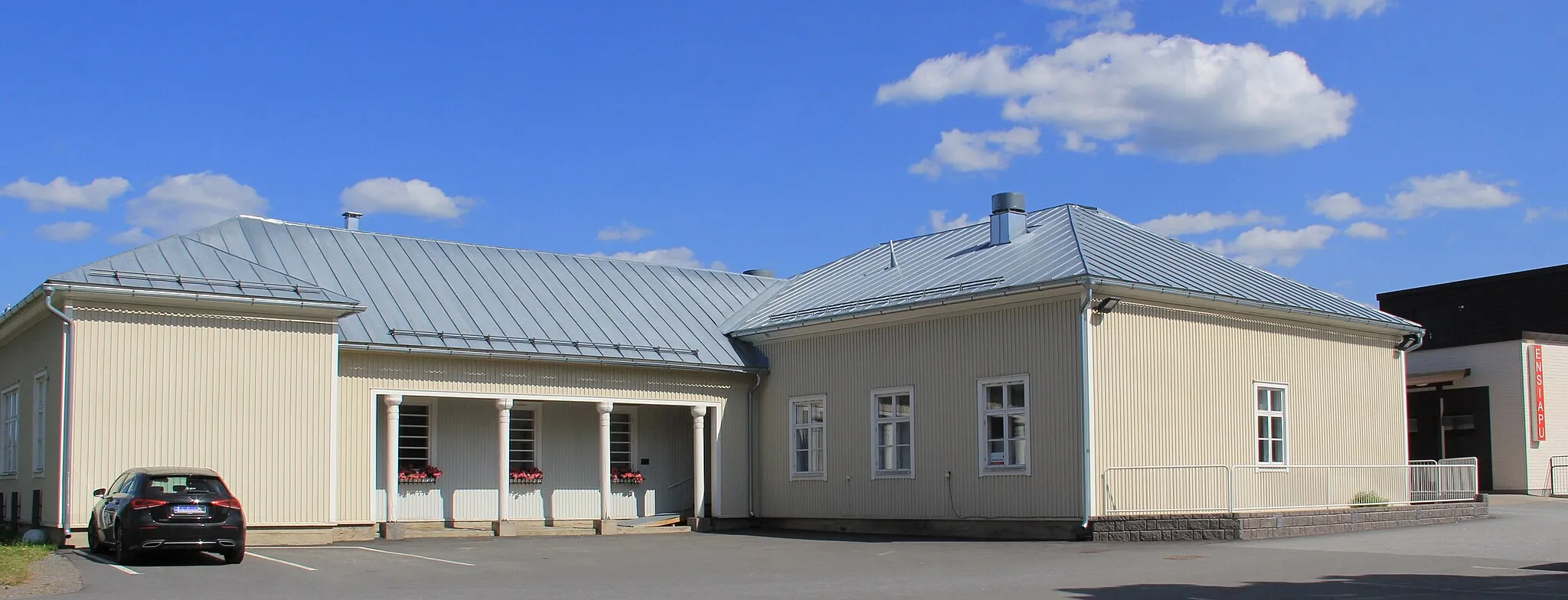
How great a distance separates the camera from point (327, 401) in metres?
20.8

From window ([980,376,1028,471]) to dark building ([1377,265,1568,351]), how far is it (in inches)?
796

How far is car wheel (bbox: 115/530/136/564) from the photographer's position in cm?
1620

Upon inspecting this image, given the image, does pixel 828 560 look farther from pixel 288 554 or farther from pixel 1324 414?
pixel 1324 414

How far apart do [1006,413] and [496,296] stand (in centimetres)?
951

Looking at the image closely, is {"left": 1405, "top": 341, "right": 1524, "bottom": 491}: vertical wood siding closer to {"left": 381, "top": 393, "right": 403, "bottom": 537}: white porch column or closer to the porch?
the porch

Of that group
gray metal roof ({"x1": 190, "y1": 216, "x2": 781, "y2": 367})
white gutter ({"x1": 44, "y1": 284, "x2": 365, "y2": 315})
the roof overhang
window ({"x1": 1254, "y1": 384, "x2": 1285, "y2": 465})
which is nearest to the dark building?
the roof overhang

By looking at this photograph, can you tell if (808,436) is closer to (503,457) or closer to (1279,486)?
→ (503,457)

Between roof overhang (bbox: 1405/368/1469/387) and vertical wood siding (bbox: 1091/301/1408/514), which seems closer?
vertical wood siding (bbox: 1091/301/1408/514)

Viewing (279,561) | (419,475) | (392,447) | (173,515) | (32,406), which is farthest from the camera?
(419,475)

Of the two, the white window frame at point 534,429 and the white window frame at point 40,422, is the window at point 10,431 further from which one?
the white window frame at point 534,429

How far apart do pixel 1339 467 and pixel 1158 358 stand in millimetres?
4073

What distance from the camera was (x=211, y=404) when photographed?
19734 mm

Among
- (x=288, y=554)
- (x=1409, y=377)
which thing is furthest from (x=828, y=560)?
(x=1409, y=377)

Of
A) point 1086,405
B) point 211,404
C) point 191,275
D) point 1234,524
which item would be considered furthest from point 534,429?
point 1234,524
